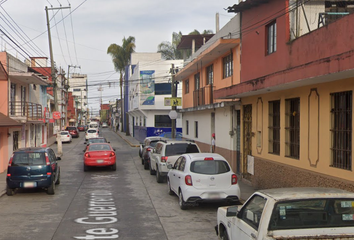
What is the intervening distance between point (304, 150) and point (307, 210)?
6.85 m

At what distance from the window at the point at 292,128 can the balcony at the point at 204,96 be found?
884cm

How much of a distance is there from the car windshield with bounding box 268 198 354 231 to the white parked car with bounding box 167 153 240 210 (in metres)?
5.90

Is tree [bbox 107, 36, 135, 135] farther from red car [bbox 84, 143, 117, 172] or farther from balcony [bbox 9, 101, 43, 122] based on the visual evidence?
red car [bbox 84, 143, 117, 172]

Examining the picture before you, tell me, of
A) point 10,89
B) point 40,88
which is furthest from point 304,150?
point 40,88

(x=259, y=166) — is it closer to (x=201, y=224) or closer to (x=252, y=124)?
(x=252, y=124)

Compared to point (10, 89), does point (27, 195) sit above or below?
below

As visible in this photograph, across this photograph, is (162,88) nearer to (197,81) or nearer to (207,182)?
(197,81)

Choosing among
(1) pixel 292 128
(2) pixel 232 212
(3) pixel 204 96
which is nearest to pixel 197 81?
(3) pixel 204 96

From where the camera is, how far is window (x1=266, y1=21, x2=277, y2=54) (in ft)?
45.5

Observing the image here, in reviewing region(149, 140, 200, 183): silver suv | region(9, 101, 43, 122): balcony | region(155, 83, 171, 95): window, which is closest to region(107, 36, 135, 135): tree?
region(155, 83, 171, 95): window

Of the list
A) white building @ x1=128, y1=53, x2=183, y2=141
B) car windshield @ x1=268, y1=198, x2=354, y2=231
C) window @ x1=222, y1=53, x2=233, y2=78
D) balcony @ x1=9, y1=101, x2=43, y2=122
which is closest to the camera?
car windshield @ x1=268, y1=198, x2=354, y2=231

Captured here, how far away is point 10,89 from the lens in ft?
77.9

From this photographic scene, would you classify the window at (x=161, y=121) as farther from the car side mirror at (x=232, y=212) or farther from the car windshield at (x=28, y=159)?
the car side mirror at (x=232, y=212)

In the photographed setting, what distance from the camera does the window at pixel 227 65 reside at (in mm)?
19053
